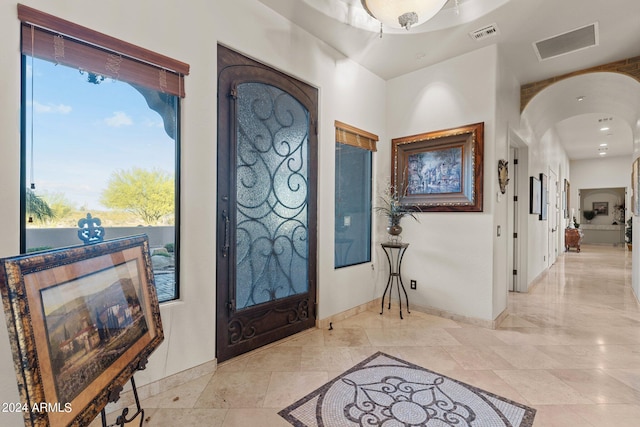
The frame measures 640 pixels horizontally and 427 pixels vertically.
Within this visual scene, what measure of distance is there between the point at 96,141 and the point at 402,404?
2.65 meters

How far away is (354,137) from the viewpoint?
3.75m

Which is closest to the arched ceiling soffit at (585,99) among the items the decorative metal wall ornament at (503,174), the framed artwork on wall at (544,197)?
the framed artwork on wall at (544,197)

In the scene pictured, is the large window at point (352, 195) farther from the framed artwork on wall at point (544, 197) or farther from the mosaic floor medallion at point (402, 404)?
the framed artwork on wall at point (544, 197)

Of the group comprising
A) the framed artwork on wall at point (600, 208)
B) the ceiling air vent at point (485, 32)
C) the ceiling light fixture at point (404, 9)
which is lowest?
the framed artwork on wall at point (600, 208)

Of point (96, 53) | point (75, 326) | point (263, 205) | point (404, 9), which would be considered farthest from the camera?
point (263, 205)

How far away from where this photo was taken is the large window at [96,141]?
166 centimetres

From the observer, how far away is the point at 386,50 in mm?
3498

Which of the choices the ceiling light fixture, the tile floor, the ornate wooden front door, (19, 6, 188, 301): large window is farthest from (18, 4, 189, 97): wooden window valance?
the tile floor

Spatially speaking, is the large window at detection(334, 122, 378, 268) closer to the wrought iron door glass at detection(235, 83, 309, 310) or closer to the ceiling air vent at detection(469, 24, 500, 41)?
the wrought iron door glass at detection(235, 83, 309, 310)

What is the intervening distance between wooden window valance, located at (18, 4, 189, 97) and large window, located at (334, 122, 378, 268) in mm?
1898

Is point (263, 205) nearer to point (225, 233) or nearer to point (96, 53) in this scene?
point (225, 233)

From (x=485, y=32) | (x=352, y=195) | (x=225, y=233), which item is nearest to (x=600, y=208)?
(x=485, y=32)

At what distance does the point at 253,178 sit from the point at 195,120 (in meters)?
0.69

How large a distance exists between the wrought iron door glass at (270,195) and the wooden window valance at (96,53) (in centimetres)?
62
